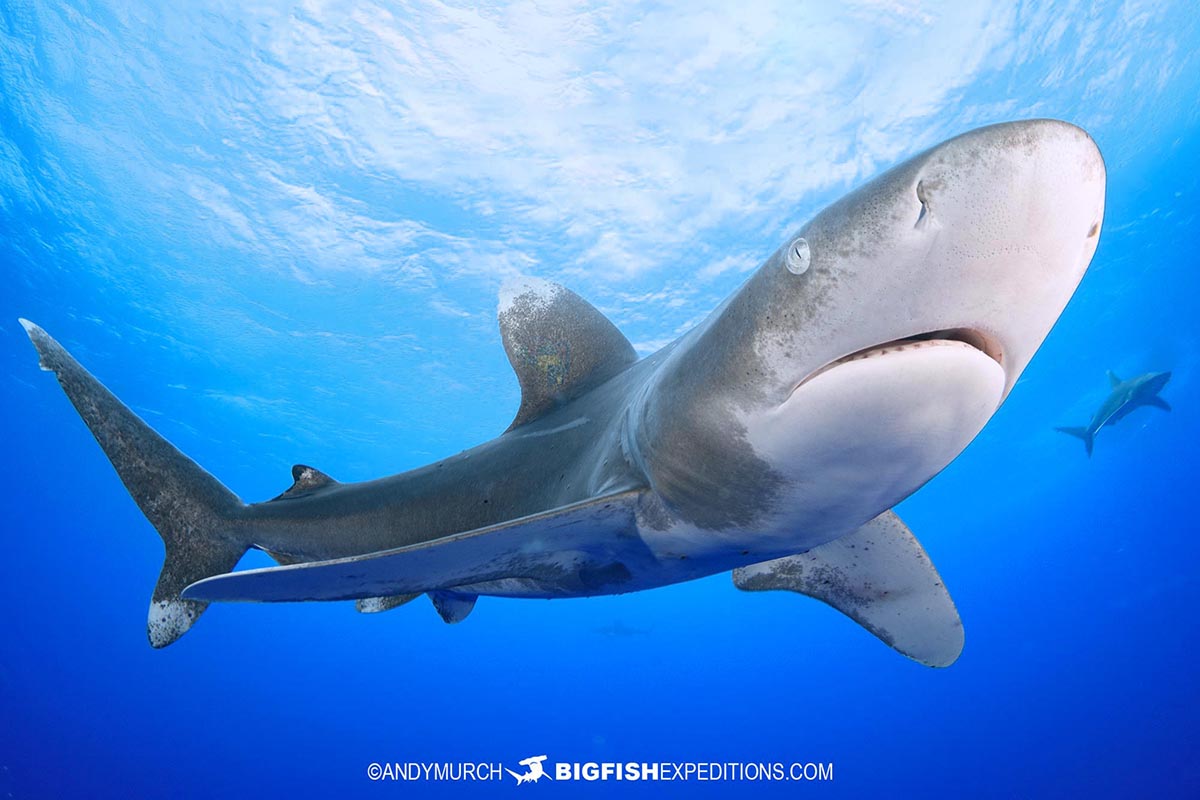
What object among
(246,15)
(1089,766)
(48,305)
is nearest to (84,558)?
(48,305)

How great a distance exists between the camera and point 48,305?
20.7 meters

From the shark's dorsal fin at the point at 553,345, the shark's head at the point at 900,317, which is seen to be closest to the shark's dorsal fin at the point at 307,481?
the shark's dorsal fin at the point at 553,345

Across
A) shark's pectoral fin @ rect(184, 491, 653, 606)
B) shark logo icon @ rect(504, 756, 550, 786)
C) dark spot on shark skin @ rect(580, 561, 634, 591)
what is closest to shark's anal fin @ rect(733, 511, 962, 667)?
dark spot on shark skin @ rect(580, 561, 634, 591)

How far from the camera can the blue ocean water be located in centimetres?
1212

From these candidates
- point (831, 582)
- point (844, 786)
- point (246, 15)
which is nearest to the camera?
point (831, 582)

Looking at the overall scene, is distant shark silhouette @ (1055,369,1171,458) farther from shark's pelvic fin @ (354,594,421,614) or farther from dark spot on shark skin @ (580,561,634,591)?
shark's pelvic fin @ (354,594,421,614)

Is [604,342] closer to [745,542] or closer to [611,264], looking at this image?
[745,542]

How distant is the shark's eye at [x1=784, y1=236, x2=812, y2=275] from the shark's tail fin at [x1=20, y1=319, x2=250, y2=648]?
3.54 metres

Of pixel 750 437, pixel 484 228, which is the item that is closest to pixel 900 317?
pixel 750 437

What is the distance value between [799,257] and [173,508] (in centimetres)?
389

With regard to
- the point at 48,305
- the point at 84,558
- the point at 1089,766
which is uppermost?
the point at 84,558

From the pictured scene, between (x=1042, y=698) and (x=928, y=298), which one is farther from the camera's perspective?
(x=1042, y=698)

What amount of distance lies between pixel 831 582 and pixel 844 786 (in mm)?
63924

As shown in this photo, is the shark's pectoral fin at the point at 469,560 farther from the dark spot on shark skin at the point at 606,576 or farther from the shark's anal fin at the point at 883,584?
the shark's anal fin at the point at 883,584
